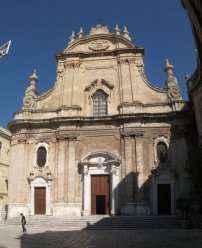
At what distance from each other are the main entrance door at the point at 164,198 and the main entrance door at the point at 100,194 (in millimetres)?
3904

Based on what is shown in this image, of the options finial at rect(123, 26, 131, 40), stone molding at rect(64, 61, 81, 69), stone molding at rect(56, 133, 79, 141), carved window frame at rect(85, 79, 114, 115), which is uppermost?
finial at rect(123, 26, 131, 40)

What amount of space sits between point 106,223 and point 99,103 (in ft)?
34.8

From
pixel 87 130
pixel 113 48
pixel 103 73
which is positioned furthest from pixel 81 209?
pixel 113 48

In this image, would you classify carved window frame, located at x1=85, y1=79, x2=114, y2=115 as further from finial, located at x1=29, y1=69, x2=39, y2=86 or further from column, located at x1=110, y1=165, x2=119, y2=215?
column, located at x1=110, y1=165, x2=119, y2=215

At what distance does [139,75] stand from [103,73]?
3155 mm

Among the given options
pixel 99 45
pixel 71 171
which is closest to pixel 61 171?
pixel 71 171

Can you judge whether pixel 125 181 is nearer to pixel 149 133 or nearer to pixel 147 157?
pixel 147 157

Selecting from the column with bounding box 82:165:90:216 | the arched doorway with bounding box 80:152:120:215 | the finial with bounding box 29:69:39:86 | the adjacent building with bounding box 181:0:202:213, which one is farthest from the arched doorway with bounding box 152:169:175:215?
the finial with bounding box 29:69:39:86

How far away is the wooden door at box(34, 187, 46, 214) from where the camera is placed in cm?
2525

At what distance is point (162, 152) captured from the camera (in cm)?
2512

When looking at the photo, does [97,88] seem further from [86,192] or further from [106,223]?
[106,223]

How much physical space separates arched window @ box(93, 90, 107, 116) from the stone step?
356 inches

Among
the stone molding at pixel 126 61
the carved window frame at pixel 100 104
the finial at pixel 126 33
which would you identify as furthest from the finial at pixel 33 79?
the finial at pixel 126 33

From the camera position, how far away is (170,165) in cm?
2448
